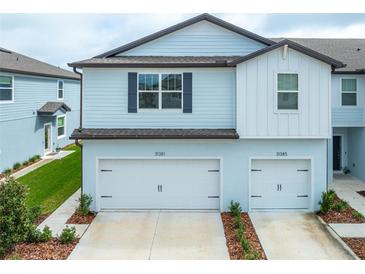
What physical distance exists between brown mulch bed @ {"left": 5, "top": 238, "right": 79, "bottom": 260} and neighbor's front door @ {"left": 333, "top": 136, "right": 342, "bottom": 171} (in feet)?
47.5

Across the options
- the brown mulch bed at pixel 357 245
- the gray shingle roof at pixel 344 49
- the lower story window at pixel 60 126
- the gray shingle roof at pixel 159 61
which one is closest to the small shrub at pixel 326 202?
the brown mulch bed at pixel 357 245

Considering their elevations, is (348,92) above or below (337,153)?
above

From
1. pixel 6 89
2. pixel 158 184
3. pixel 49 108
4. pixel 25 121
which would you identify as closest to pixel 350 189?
pixel 158 184

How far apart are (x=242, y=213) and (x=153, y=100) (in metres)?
5.12

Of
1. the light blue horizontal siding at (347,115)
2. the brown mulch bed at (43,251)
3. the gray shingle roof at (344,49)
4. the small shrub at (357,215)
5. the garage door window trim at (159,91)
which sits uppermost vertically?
the gray shingle roof at (344,49)

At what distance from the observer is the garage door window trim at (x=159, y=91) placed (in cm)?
1264

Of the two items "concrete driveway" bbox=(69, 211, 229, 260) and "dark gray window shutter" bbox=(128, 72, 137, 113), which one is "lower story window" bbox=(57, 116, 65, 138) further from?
"concrete driveway" bbox=(69, 211, 229, 260)

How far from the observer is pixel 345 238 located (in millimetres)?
10039

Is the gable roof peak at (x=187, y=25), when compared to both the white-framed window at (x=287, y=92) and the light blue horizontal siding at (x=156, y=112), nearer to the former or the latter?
the light blue horizontal siding at (x=156, y=112)

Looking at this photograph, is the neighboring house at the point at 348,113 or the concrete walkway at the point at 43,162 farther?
the concrete walkway at the point at 43,162

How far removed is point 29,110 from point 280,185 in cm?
1576

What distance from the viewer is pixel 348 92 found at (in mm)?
16688

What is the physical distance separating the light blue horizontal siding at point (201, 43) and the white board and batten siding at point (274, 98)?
180cm

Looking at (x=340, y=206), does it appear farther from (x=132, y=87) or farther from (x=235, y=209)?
(x=132, y=87)
